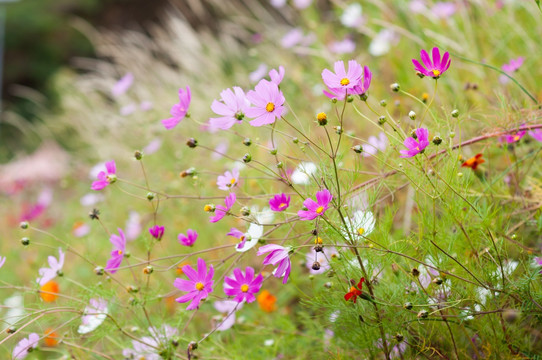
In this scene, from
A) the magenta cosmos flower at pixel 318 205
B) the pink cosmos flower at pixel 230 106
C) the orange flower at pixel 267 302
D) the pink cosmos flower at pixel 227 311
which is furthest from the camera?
the orange flower at pixel 267 302

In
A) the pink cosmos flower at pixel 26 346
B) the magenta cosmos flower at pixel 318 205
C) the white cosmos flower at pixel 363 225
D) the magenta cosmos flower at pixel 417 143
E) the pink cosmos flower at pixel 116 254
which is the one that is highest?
the magenta cosmos flower at pixel 417 143

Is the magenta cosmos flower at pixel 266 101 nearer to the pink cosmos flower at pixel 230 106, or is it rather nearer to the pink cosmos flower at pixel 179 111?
the pink cosmos flower at pixel 230 106

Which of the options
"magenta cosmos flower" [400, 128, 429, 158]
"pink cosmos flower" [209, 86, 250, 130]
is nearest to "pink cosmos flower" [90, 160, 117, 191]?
"pink cosmos flower" [209, 86, 250, 130]

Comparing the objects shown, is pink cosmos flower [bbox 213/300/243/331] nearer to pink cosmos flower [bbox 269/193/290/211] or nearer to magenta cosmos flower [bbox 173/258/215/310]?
magenta cosmos flower [bbox 173/258/215/310]

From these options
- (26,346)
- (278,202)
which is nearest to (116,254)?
(26,346)

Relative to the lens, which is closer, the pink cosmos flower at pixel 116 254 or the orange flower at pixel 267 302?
the pink cosmos flower at pixel 116 254

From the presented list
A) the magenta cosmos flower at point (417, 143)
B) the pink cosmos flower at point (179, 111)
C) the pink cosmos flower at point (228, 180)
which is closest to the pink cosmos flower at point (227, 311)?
the pink cosmos flower at point (228, 180)

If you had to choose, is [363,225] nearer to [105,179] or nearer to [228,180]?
[228,180]

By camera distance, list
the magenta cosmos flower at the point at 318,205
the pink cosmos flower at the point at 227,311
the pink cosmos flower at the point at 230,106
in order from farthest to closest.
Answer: the pink cosmos flower at the point at 227,311 → the pink cosmos flower at the point at 230,106 → the magenta cosmos flower at the point at 318,205
